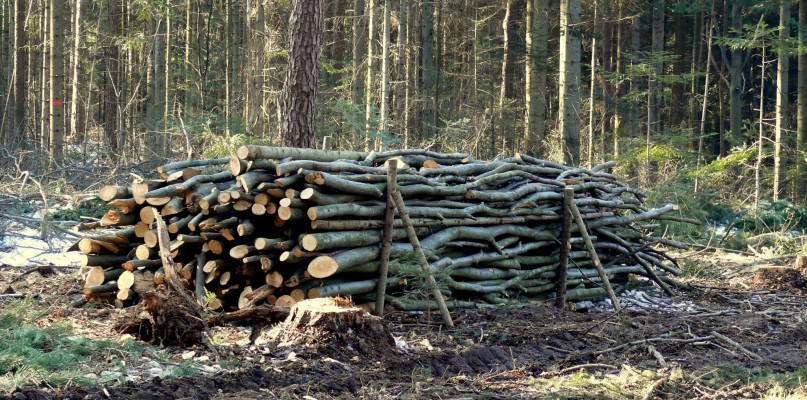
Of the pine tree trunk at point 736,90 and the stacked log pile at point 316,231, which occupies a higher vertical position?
the pine tree trunk at point 736,90

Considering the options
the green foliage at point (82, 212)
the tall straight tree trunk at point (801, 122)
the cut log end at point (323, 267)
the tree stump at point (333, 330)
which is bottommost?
the tree stump at point (333, 330)

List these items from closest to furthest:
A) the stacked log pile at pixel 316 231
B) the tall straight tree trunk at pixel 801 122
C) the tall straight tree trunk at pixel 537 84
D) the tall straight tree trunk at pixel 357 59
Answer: the stacked log pile at pixel 316 231
the tall straight tree trunk at pixel 537 84
the tall straight tree trunk at pixel 801 122
the tall straight tree trunk at pixel 357 59

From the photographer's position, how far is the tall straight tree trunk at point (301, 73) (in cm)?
953

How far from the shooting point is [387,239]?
6.66 metres

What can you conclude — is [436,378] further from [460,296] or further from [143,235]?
[143,235]

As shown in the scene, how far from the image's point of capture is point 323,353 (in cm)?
519

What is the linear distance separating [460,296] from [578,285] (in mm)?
1992

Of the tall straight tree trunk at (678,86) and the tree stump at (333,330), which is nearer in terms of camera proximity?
the tree stump at (333,330)

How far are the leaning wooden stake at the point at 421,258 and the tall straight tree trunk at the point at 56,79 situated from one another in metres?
8.54

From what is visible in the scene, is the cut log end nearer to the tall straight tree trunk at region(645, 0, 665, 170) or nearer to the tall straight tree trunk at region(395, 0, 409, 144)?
the tall straight tree trunk at region(395, 0, 409, 144)

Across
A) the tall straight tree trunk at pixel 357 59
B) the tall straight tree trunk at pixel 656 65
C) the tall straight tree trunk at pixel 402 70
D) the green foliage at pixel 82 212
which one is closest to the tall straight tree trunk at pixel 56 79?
the green foliage at pixel 82 212

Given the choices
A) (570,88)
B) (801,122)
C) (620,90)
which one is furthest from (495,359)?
(620,90)

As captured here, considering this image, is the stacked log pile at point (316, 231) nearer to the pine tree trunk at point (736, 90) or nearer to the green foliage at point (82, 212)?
the green foliage at point (82, 212)

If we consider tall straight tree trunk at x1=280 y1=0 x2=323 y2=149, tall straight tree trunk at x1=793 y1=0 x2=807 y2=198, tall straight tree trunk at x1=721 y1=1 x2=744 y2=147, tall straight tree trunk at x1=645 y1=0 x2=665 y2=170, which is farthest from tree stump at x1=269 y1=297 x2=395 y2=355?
tall straight tree trunk at x1=721 y1=1 x2=744 y2=147
